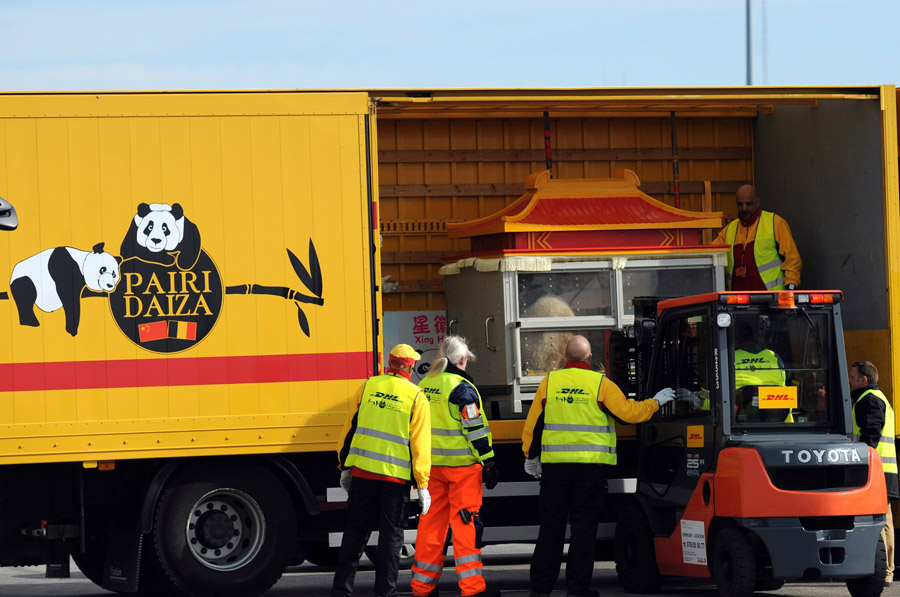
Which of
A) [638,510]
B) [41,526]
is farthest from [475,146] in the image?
[41,526]

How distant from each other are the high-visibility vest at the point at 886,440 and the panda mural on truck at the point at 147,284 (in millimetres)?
3953

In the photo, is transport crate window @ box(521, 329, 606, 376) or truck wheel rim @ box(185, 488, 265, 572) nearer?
truck wheel rim @ box(185, 488, 265, 572)

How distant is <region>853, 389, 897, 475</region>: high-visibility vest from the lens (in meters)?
8.43

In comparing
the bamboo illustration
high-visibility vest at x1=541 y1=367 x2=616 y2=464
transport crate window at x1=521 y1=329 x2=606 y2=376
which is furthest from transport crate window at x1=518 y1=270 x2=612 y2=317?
the bamboo illustration

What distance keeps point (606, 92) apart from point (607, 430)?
2397 millimetres

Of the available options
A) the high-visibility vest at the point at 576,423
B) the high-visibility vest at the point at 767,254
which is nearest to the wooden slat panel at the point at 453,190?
the high-visibility vest at the point at 767,254

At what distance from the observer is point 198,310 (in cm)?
823

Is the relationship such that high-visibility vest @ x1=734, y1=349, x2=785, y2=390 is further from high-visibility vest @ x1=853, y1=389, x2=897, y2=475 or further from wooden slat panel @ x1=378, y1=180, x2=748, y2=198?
wooden slat panel @ x1=378, y1=180, x2=748, y2=198

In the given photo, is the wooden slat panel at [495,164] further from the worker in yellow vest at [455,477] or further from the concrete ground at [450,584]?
the concrete ground at [450,584]

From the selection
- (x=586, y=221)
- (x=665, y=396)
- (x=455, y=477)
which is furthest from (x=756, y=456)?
(x=586, y=221)

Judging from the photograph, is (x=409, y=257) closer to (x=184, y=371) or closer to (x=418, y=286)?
(x=418, y=286)

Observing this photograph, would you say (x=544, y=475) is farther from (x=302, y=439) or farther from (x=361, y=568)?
(x=361, y=568)

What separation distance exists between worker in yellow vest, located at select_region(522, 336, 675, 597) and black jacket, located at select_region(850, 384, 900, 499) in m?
1.30

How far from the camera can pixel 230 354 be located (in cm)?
823
